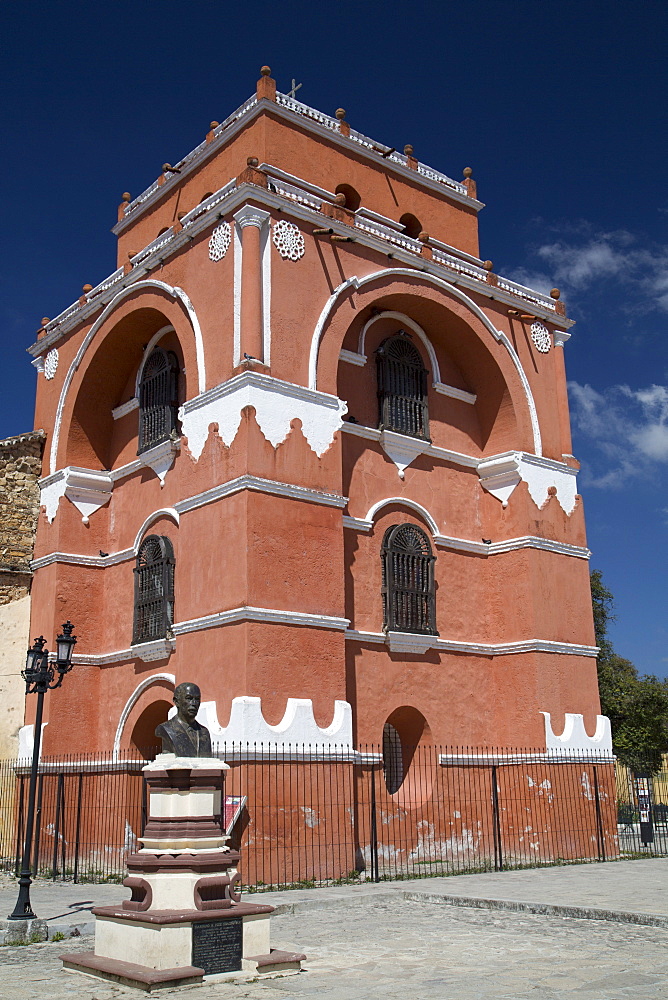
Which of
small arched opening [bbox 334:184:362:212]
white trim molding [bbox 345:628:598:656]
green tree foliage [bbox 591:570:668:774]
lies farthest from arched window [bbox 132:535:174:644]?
green tree foliage [bbox 591:570:668:774]

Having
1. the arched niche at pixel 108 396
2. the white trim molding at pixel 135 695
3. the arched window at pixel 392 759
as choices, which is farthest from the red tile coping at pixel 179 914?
the arched niche at pixel 108 396

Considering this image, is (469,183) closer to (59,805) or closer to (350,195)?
(350,195)

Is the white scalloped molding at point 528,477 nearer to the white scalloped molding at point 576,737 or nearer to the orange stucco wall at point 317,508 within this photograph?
the orange stucco wall at point 317,508

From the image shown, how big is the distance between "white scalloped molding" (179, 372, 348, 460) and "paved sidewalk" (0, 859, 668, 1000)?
5854 mm

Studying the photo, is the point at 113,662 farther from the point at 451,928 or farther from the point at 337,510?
the point at 451,928

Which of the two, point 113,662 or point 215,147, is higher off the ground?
point 215,147

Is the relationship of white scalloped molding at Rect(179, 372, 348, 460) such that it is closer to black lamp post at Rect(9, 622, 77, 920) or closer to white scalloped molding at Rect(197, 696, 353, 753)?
white scalloped molding at Rect(197, 696, 353, 753)

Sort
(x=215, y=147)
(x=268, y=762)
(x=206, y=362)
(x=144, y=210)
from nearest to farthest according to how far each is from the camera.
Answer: (x=268, y=762) → (x=206, y=362) → (x=215, y=147) → (x=144, y=210)

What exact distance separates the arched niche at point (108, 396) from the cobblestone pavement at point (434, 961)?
31.5ft

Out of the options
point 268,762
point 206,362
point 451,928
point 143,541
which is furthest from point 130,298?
point 451,928

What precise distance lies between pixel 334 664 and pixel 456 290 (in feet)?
22.9

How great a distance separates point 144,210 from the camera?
19.4 meters

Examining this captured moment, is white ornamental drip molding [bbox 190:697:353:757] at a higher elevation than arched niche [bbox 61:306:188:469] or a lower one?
lower

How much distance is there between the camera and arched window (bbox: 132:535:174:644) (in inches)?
582
